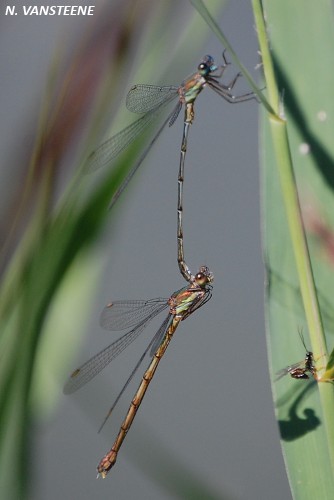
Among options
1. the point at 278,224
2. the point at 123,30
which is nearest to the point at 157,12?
the point at 123,30

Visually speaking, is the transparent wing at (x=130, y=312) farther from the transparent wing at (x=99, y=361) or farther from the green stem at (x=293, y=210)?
the green stem at (x=293, y=210)

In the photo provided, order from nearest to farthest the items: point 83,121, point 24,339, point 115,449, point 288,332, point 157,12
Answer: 1. point 24,339
2. point 83,121
3. point 288,332
4. point 157,12
5. point 115,449

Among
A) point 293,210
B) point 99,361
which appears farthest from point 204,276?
point 293,210

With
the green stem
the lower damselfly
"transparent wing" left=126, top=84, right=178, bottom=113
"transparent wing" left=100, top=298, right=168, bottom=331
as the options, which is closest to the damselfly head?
the lower damselfly

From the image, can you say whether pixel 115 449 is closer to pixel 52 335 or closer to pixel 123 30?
pixel 52 335

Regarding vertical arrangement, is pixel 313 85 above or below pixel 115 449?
above

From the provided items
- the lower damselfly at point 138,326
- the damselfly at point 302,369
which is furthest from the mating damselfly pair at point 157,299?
the damselfly at point 302,369

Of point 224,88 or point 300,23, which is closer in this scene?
point 300,23
